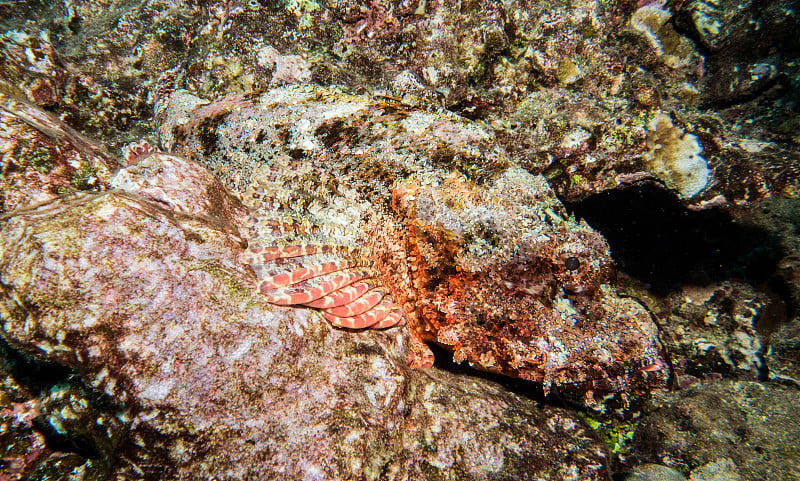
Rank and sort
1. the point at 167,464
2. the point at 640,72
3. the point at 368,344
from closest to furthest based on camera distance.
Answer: the point at 167,464 → the point at 368,344 → the point at 640,72

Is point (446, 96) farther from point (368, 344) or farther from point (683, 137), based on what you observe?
point (368, 344)

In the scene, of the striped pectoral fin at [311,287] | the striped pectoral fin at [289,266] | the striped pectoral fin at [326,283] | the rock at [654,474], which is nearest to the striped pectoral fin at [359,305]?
the striped pectoral fin at [326,283]

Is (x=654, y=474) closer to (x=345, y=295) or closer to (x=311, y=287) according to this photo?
(x=345, y=295)

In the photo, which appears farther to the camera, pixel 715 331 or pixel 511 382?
pixel 715 331

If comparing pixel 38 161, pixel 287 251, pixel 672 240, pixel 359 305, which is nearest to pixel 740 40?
pixel 672 240

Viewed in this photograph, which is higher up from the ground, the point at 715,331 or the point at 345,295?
the point at 345,295

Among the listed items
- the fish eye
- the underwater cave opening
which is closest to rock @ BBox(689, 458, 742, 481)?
the underwater cave opening

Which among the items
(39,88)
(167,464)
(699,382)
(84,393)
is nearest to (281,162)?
(84,393)
